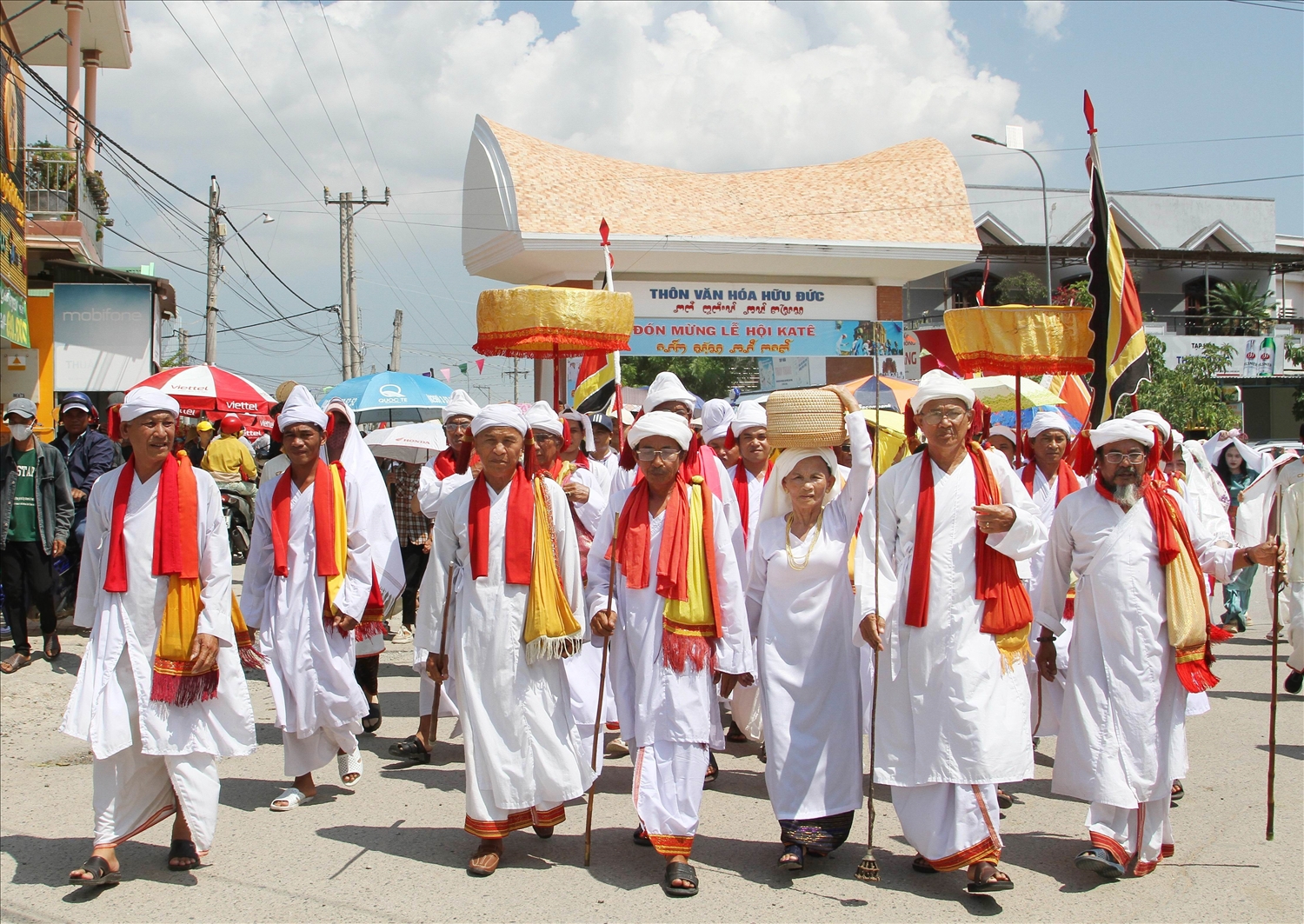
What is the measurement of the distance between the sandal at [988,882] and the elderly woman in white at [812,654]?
542mm

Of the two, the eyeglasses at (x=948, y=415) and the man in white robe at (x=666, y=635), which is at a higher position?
the eyeglasses at (x=948, y=415)

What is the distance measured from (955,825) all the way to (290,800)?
300cm

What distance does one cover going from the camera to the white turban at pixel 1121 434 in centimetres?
456

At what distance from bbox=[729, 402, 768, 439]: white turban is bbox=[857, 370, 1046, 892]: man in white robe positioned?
204cm

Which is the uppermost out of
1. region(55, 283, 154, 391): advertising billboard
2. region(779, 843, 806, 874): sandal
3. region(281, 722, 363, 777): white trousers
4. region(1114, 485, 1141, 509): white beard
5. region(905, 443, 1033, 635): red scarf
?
region(55, 283, 154, 391): advertising billboard

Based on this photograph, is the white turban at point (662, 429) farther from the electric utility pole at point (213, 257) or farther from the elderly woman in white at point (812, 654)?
the electric utility pole at point (213, 257)

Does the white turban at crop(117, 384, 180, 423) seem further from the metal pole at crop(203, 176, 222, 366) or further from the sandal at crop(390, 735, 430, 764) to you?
the metal pole at crop(203, 176, 222, 366)

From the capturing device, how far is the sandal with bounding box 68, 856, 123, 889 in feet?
13.9

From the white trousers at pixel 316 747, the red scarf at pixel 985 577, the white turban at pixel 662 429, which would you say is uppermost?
the white turban at pixel 662 429

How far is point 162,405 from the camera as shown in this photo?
447cm

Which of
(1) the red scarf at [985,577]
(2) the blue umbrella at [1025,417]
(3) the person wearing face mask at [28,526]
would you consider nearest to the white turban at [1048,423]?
(1) the red scarf at [985,577]

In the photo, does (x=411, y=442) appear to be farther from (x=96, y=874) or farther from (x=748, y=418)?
(x=96, y=874)

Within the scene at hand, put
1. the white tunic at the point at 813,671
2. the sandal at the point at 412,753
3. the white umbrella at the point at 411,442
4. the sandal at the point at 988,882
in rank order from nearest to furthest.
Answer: the sandal at the point at 988,882 < the white tunic at the point at 813,671 < the sandal at the point at 412,753 < the white umbrella at the point at 411,442

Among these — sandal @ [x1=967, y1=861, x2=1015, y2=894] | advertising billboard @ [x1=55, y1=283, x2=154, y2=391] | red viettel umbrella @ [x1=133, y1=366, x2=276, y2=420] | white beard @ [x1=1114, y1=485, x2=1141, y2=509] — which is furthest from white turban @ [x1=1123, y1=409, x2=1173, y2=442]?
advertising billboard @ [x1=55, y1=283, x2=154, y2=391]
